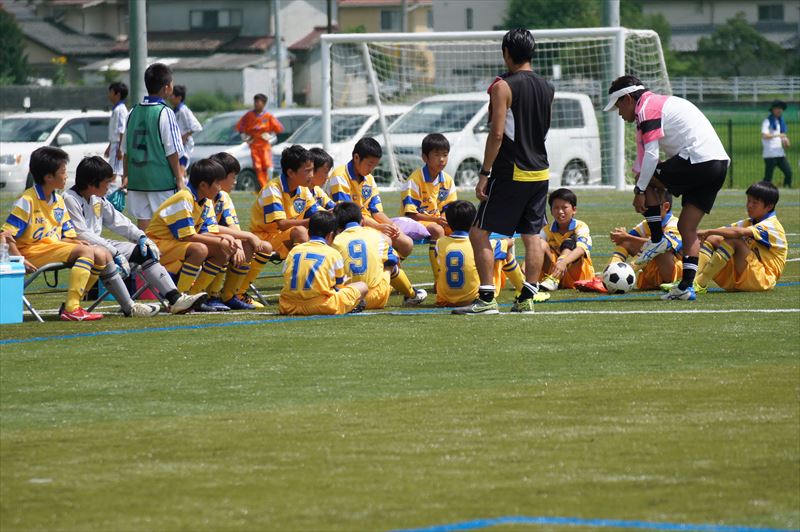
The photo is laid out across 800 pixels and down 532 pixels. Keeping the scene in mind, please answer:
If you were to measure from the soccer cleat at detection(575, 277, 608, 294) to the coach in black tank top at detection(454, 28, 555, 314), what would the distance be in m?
1.73

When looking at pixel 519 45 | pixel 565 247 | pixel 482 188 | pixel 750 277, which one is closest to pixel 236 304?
pixel 482 188

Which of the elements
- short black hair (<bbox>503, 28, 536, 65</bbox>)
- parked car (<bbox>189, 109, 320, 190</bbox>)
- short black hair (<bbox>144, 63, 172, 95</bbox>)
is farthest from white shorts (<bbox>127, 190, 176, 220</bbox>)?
parked car (<bbox>189, 109, 320, 190</bbox>)

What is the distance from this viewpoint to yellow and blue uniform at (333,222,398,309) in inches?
455

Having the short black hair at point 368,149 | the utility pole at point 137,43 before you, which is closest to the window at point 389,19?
the utility pole at point 137,43

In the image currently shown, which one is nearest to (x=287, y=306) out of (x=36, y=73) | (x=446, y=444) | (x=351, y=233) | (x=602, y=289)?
(x=351, y=233)

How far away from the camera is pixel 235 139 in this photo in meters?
33.8

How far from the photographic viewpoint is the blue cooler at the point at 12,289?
35.1 feet

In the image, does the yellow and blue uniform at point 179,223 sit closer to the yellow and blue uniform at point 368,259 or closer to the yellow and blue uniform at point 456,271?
the yellow and blue uniform at point 368,259

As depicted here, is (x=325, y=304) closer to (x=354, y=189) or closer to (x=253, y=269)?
(x=253, y=269)

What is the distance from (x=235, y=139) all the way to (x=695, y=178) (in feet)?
75.1

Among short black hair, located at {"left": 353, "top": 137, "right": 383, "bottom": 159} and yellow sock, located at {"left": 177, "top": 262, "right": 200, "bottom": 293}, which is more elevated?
short black hair, located at {"left": 353, "top": 137, "right": 383, "bottom": 159}

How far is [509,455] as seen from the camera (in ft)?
21.1

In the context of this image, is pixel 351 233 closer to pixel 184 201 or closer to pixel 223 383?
pixel 184 201

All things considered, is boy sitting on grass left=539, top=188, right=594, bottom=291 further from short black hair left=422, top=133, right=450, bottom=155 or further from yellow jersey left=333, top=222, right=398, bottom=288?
yellow jersey left=333, top=222, right=398, bottom=288
